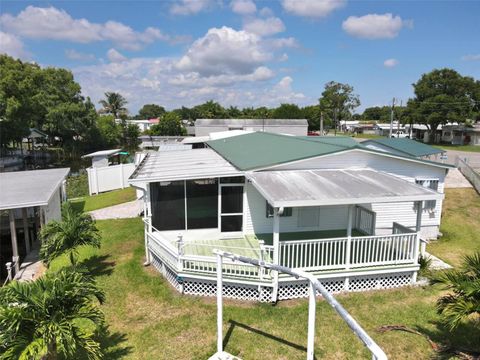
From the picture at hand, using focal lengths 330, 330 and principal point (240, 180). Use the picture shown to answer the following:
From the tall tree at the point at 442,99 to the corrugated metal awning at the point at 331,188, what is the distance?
161ft

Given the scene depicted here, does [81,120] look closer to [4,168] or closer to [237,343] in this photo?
[4,168]

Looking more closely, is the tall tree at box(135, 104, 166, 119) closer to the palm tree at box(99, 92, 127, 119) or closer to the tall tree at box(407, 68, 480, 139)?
the palm tree at box(99, 92, 127, 119)

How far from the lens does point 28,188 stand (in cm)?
1256

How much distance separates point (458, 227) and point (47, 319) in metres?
17.6

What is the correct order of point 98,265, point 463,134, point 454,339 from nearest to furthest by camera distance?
point 454,339 → point 98,265 → point 463,134

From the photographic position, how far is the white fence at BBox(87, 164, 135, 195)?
2352 centimetres

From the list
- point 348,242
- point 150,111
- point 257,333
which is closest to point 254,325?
point 257,333

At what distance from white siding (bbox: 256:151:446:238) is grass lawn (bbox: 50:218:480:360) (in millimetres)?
3587

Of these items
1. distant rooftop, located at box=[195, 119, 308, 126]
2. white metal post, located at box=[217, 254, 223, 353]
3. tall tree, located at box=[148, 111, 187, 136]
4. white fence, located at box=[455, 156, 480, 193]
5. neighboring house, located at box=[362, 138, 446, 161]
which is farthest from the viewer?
tall tree, located at box=[148, 111, 187, 136]

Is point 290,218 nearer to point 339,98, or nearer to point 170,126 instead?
point 170,126

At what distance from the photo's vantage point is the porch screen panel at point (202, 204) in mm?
10750

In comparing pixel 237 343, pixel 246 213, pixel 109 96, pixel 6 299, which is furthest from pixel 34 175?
pixel 109 96

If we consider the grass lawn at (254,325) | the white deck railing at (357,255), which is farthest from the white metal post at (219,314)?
the white deck railing at (357,255)

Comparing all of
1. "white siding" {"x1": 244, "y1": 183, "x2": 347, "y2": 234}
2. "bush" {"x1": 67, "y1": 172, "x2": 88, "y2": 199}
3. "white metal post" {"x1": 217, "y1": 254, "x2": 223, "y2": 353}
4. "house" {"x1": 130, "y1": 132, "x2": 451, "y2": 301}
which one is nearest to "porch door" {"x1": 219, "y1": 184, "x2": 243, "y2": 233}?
"house" {"x1": 130, "y1": 132, "x2": 451, "y2": 301}
